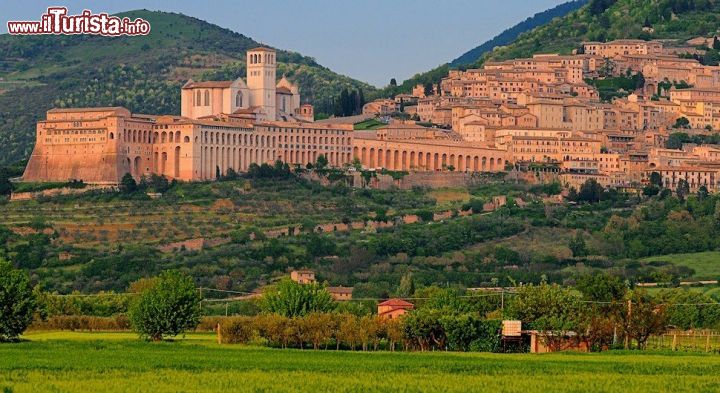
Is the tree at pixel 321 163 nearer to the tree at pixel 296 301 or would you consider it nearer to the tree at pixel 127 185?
the tree at pixel 127 185

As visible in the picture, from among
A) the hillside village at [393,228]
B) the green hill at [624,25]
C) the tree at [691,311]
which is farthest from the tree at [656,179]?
the tree at [691,311]

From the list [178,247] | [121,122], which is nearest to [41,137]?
[121,122]

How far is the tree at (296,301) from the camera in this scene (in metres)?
70.2

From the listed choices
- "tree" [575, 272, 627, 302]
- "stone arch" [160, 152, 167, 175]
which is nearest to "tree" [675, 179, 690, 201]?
"stone arch" [160, 152, 167, 175]

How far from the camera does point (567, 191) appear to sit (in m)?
113

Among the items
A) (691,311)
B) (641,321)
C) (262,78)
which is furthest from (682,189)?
(641,321)

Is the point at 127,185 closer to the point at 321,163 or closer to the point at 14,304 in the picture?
the point at 321,163

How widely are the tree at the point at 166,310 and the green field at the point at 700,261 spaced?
3200 cm

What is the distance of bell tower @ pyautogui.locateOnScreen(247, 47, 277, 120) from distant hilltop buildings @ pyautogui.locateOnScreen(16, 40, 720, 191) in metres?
0.08

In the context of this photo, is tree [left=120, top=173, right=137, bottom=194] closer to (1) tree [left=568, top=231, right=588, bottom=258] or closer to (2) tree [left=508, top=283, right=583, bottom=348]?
(1) tree [left=568, top=231, right=588, bottom=258]

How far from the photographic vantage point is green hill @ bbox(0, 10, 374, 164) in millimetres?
150250

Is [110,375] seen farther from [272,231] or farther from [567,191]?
[567,191]

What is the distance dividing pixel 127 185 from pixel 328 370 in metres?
55.7

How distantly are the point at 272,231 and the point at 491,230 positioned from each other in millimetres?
11101
